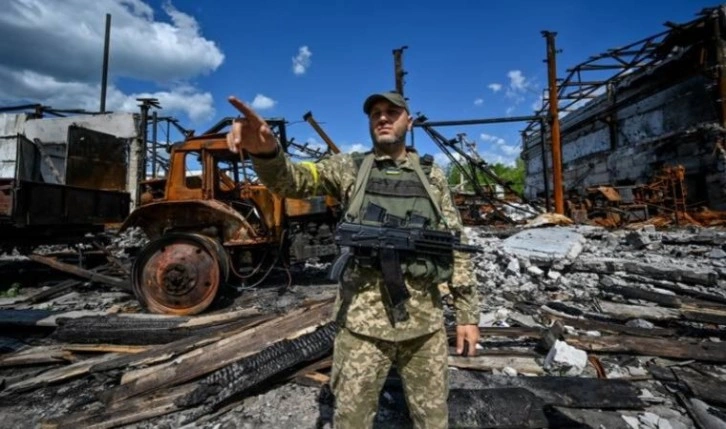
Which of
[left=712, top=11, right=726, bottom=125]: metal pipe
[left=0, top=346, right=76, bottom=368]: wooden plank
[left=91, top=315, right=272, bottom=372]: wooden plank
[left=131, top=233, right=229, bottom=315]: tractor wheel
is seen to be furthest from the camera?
[left=712, top=11, right=726, bottom=125]: metal pipe

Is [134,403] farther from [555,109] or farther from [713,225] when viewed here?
[713,225]

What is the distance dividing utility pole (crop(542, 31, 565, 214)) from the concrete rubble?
11.3 ft

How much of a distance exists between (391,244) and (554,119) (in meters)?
8.47

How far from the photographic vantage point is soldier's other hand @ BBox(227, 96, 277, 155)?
1.36m

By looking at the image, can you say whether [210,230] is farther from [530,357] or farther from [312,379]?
[530,357]

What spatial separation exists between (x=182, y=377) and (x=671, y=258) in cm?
757

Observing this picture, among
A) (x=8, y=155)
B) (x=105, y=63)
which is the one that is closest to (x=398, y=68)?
(x=8, y=155)

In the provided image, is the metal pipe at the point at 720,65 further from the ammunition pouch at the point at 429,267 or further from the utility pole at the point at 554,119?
the ammunition pouch at the point at 429,267

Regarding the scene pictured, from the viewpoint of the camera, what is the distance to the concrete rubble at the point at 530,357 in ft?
7.76

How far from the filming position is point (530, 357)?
9.93 feet

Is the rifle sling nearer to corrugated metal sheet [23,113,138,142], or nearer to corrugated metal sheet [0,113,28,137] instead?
corrugated metal sheet [23,113,138,142]

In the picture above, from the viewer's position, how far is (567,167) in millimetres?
18516

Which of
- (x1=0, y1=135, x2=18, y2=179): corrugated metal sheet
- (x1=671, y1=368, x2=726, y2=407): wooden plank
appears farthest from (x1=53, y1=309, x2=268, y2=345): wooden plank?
(x1=0, y1=135, x2=18, y2=179): corrugated metal sheet

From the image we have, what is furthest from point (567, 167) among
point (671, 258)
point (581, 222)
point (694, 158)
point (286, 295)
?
point (286, 295)
